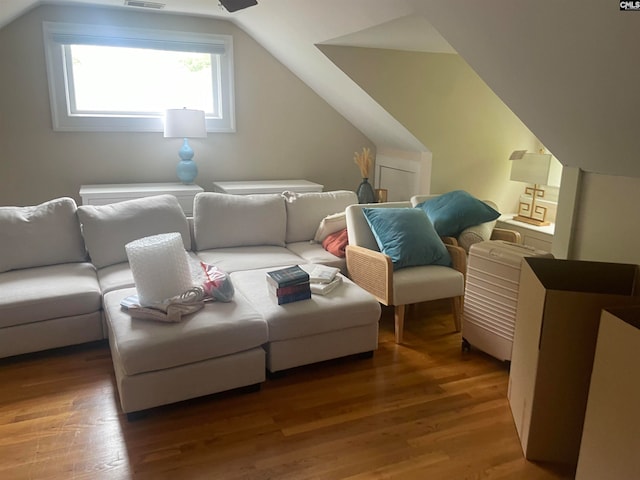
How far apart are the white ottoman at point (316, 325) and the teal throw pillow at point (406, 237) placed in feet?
1.44

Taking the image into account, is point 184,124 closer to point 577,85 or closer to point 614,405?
point 577,85

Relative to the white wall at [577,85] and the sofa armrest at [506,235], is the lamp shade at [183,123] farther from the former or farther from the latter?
the sofa armrest at [506,235]

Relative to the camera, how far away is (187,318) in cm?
236

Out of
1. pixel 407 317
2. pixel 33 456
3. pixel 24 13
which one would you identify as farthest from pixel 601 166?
pixel 24 13

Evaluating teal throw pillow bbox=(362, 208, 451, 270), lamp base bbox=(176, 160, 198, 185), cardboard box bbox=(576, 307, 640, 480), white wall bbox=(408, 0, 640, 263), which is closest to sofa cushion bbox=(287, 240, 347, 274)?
teal throw pillow bbox=(362, 208, 451, 270)

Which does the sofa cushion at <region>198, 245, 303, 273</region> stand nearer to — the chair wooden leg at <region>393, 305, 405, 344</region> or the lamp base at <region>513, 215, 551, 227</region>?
the chair wooden leg at <region>393, 305, 405, 344</region>

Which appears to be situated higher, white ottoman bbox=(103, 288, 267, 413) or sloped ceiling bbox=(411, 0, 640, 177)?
sloped ceiling bbox=(411, 0, 640, 177)

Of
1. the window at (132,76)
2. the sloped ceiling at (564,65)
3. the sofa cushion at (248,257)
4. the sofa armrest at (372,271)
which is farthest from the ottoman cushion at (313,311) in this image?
the window at (132,76)

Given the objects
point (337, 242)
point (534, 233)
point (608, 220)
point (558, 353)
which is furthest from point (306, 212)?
point (558, 353)

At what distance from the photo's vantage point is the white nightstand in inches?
142

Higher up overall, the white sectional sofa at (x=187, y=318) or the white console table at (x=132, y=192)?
the white console table at (x=132, y=192)

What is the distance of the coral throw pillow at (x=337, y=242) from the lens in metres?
3.48

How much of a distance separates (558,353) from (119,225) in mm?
2619

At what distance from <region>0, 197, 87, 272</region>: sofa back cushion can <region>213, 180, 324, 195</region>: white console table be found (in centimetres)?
150
